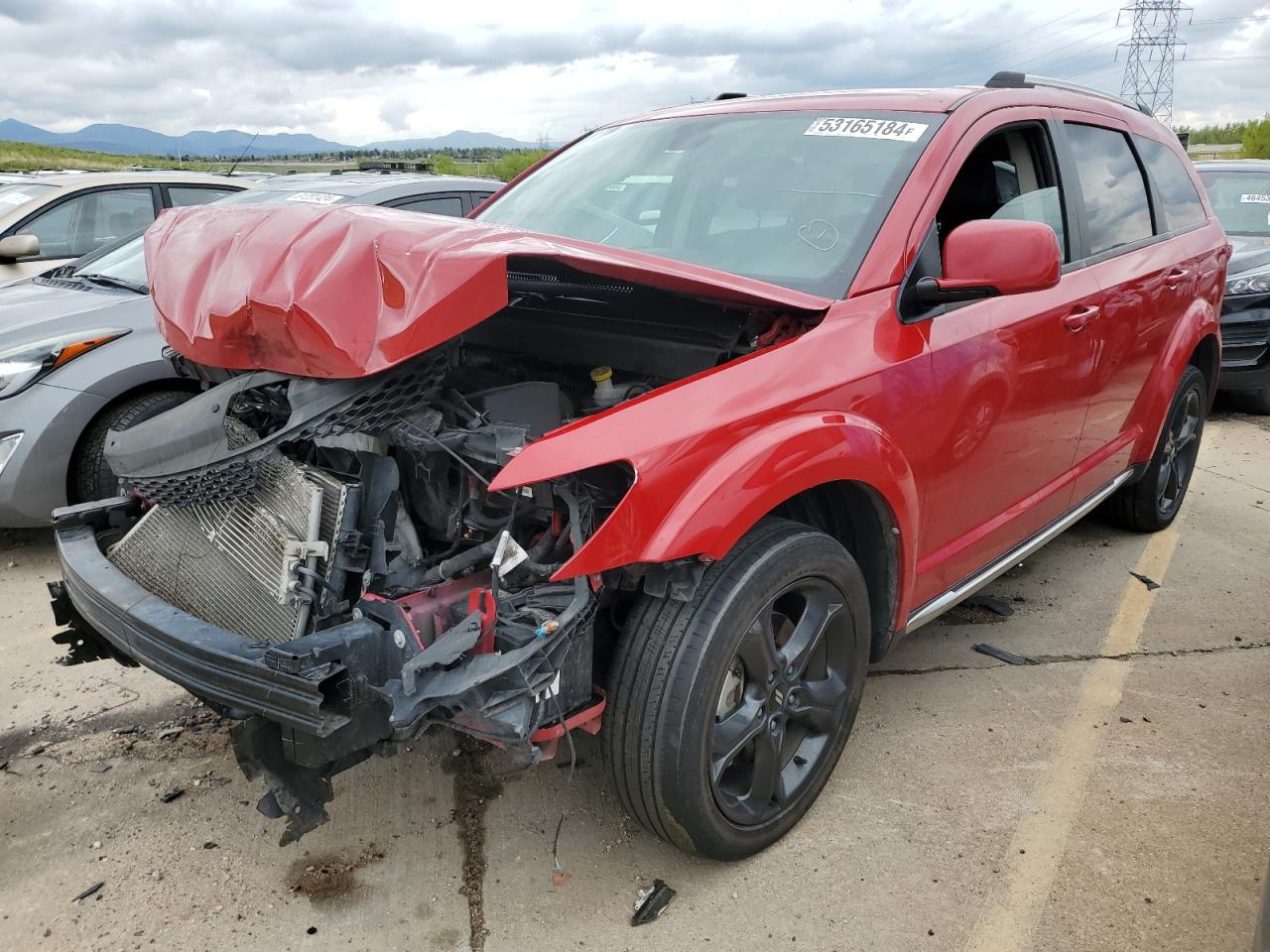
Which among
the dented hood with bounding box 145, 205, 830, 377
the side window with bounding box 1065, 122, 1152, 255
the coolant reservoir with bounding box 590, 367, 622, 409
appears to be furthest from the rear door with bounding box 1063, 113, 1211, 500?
the coolant reservoir with bounding box 590, 367, 622, 409

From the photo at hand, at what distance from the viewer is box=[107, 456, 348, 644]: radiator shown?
6.82 feet

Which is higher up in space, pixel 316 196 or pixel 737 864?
pixel 316 196

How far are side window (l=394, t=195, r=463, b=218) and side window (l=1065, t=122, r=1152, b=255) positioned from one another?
3389 millimetres

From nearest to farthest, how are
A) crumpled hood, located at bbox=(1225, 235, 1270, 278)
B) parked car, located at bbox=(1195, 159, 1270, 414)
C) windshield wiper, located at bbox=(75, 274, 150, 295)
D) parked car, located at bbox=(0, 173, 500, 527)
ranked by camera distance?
parked car, located at bbox=(0, 173, 500, 527), windshield wiper, located at bbox=(75, 274, 150, 295), parked car, located at bbox=(1195, 159, 1270, 414), crumpled hood, located at bbox=(1225, 235, 1270, 278)

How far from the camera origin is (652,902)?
227 cm

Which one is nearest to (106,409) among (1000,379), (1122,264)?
(1000,379)

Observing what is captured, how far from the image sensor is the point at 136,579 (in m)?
2.43

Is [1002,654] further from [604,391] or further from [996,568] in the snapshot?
[604,391]

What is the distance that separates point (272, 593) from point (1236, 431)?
23.1 feet

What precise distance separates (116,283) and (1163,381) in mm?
5039

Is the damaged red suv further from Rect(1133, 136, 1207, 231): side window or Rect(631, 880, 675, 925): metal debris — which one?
Rect(1133, 136, 1207, 231): side window

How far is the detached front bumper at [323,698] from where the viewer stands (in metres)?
1.82

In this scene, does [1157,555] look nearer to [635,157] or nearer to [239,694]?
[635,157]

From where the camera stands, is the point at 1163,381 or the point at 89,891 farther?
the point at 1163,381
